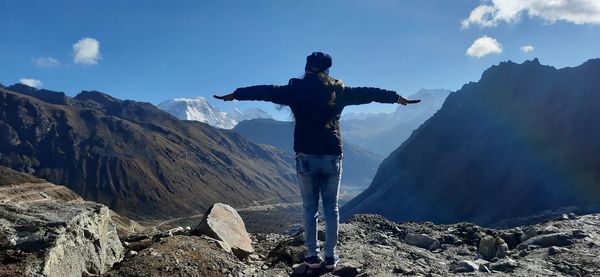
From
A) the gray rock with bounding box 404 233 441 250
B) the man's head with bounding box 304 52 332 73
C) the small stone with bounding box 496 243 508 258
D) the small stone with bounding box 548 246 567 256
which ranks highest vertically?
the man's head with bounding box 304 52 332 73

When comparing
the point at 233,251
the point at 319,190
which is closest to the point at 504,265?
the point at 319,190

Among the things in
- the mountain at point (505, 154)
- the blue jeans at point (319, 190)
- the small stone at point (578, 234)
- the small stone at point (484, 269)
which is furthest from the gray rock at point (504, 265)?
the mountain at point (505, 154)

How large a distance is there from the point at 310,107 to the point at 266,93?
0.67 metres

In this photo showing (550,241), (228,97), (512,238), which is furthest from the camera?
(512,238)

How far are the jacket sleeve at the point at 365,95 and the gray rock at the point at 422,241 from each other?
445 centimetres

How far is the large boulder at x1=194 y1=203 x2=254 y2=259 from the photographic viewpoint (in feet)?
32.0

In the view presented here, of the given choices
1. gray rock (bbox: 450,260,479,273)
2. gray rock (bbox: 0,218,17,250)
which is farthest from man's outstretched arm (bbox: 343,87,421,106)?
gray rock (bbox: 0,218,17,250)

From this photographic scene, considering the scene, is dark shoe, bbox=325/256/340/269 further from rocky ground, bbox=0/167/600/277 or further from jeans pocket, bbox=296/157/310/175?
jeans pocket, bbox=296/157/310/175

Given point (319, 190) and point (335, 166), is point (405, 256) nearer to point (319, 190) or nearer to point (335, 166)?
point (319, 190)

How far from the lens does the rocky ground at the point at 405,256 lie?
7.27m

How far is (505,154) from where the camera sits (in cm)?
11475

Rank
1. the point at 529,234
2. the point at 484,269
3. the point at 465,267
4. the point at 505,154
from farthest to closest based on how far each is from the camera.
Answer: the point at 505,154, the point at 529,234, the point at 465,267, the point at 484,269

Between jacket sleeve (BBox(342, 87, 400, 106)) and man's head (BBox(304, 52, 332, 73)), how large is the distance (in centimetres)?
49

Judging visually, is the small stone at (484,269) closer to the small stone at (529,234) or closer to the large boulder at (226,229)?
the small stone at (529,234)
